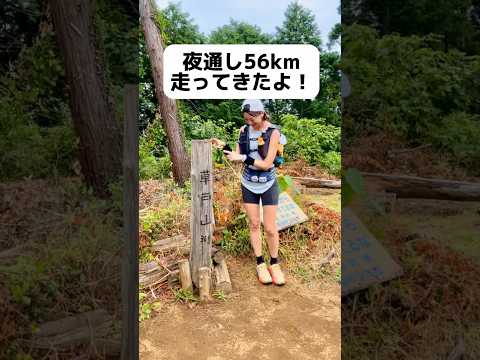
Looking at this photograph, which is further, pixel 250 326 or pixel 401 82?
pixel 401 82

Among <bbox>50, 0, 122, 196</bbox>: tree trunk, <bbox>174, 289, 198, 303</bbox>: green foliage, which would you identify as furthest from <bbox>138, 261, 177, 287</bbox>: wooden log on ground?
<bbox>50, 0, 122, 196</bbox>: tree trunk

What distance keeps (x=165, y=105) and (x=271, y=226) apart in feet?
4.52

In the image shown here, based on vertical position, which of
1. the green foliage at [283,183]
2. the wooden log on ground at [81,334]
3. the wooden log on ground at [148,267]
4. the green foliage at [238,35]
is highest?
the green foliage at [238,35]

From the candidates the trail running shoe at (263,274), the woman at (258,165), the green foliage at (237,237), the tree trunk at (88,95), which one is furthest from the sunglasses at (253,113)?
the tree trunk at (88,95)

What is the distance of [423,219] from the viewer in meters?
5.21

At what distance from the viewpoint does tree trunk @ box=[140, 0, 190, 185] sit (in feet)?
10.7

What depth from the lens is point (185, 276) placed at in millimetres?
2990

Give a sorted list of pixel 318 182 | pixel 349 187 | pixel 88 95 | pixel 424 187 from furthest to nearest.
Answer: pixel 424 187 < pixel 88 95 < pixel 318 182 < pixel 349 187

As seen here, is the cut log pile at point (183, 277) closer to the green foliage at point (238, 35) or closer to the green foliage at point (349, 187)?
the green foliage at point (349, 187)

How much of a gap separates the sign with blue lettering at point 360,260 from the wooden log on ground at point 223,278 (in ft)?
2.45

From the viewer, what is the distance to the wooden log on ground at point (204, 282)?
293 centimetres

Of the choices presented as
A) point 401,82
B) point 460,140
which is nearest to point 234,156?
point 401,82

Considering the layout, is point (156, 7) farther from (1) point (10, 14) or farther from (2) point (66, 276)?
(1) point (10, 14)

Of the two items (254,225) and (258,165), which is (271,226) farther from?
(258,165)
